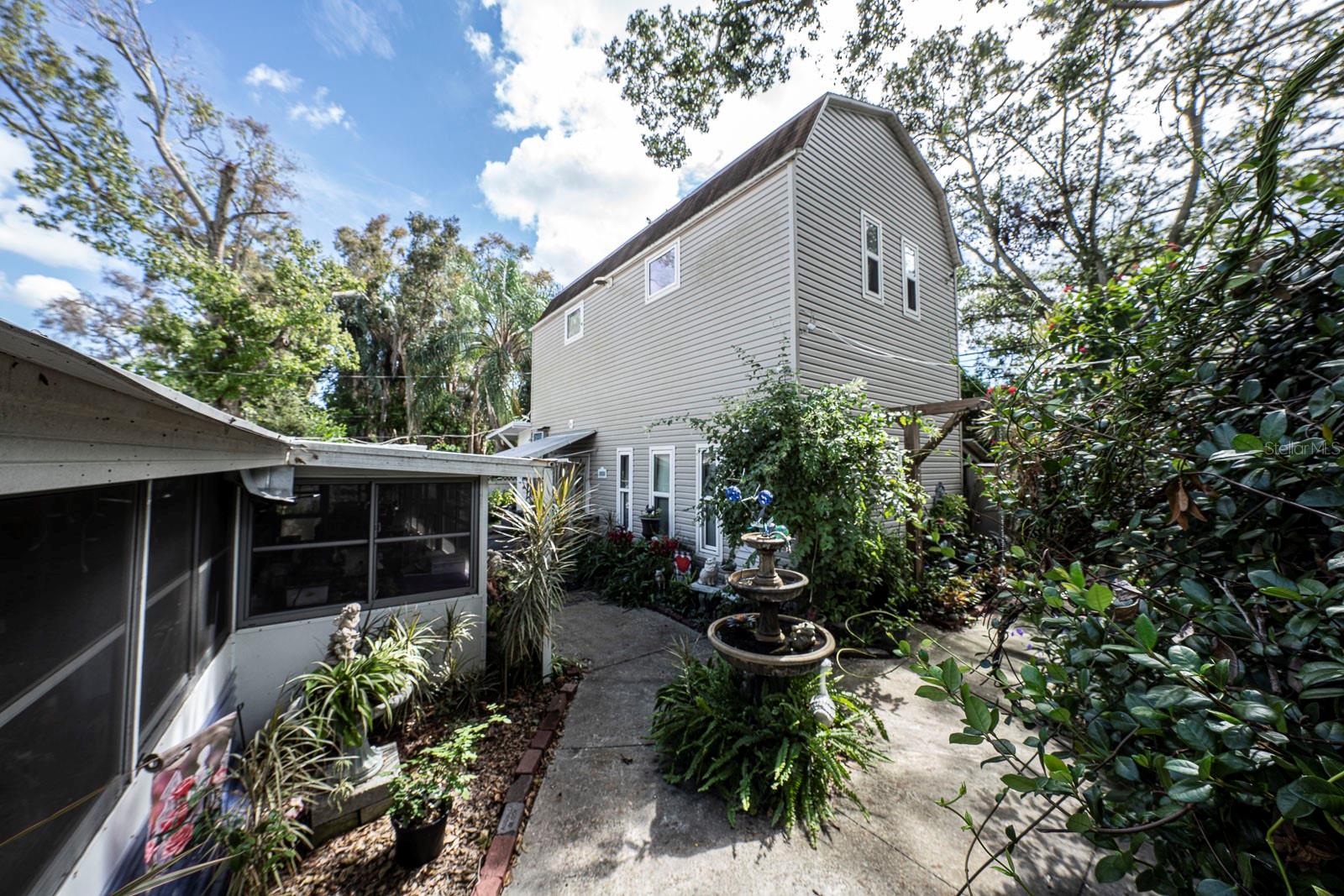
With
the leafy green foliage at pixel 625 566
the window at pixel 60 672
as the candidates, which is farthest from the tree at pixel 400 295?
the window at pixel 60 672

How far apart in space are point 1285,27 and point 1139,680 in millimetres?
8010

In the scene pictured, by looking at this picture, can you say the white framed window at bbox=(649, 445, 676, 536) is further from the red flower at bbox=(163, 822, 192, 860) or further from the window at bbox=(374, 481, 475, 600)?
the red flower at bbox=(163, 822, 192, 860)

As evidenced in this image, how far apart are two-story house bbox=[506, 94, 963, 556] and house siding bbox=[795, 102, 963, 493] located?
3 cm

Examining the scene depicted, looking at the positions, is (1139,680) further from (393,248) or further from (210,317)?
(393,248)

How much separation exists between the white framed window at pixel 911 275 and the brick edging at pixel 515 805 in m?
9.01

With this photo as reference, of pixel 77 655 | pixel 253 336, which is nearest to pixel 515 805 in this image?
pixel 77 655

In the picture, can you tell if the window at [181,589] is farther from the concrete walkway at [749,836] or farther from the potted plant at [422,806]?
the concrete walkway at [749,836]

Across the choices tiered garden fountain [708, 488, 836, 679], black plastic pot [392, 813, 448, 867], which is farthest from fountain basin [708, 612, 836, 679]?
black plastic pot [392, 813, 448, 867]

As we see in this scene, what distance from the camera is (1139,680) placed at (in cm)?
115

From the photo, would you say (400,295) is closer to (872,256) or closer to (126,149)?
(126,149)

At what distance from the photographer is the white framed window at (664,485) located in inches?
344

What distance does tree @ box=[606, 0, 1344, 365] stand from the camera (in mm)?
5469

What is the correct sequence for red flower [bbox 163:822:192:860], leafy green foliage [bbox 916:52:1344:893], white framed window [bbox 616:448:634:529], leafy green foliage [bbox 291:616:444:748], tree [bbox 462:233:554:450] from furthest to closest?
tree [bbox 462:233:554:450]
white framed window [bbox 616:448:634:529]
leafy green foliage [bbox 291:616:444:748]
red flower [bbox 163:822:192:860]
leafy green foliage [bbox 916:52:1344:893]

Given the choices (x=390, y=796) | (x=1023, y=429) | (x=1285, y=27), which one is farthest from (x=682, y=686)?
(x=1285, y=27)
